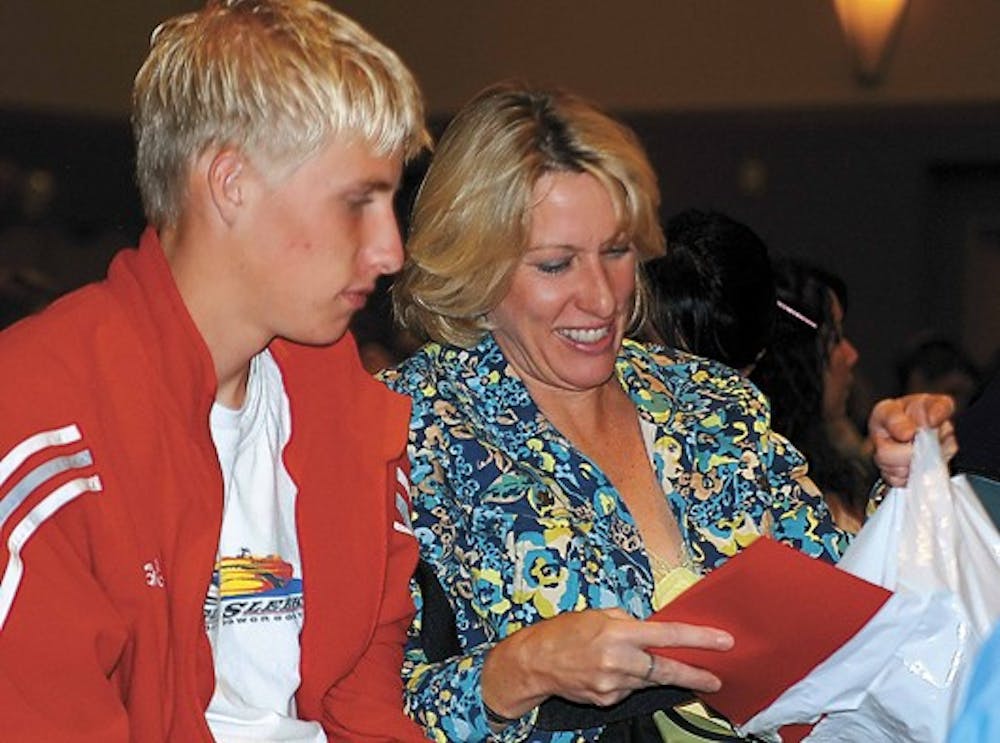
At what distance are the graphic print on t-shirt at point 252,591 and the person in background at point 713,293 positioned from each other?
4.58ft

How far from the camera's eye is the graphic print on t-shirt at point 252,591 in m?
2.44

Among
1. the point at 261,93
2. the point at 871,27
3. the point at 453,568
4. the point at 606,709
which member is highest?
the point at 871,27

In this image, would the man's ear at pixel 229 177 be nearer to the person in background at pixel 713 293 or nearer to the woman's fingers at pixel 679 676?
the woman's fingers at pixel 679 676

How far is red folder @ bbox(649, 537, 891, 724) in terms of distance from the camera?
96.4 inches

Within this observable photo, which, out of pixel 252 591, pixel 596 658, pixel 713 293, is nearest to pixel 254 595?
pixel 252 591

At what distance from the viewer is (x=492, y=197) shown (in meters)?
3.09

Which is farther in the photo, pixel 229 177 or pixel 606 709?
pixel 606 709

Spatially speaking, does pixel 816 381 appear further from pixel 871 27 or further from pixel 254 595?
pixel 871 27

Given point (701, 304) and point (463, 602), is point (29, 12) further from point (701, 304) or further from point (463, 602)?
point (463, 602)

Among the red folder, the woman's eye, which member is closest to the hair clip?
the woman's eye

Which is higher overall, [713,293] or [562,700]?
[713,293]

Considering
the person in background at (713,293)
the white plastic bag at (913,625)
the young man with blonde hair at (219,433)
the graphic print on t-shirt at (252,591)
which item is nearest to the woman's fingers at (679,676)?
the white plastic bag at (913,625)

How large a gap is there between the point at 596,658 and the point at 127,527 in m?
0.68

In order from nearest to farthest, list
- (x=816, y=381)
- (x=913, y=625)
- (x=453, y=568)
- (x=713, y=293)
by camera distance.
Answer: (x=913, y=625) → (x=453, y=568) → (x=713, y=293) → (x=816, y=381)
